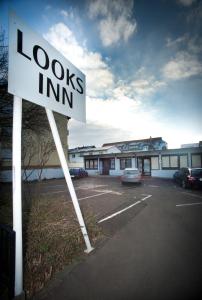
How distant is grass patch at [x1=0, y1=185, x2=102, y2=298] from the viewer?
2943 millimetres

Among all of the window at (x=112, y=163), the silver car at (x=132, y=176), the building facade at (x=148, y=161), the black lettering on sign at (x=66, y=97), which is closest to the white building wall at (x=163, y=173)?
the building facade at (x=148, y=161)

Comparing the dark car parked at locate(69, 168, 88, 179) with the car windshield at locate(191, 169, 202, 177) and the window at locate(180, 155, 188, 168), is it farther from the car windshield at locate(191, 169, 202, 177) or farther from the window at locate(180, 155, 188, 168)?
the car windshield at locate(191, 169, 202, 177)

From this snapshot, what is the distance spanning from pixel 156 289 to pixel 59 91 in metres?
3.69

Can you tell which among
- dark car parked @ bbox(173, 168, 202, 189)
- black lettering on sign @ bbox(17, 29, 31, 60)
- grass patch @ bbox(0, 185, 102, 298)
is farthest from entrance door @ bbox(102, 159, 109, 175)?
black lettering on sign @ bbox(17, 29, 31, 60)

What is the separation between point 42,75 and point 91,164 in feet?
100

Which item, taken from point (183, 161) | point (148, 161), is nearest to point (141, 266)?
point (183, 161)

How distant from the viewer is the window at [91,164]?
32.4 meters

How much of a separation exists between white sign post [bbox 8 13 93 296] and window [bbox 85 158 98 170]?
28.9 metres

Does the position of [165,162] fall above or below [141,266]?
above

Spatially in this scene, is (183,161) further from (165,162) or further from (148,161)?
(148,161)

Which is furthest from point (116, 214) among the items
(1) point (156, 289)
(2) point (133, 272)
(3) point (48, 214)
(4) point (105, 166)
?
(4) point (105, 166)

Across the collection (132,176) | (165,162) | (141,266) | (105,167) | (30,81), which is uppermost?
(30,81)

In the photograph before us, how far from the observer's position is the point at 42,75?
2.85 metres

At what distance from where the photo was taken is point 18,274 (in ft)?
7.65
